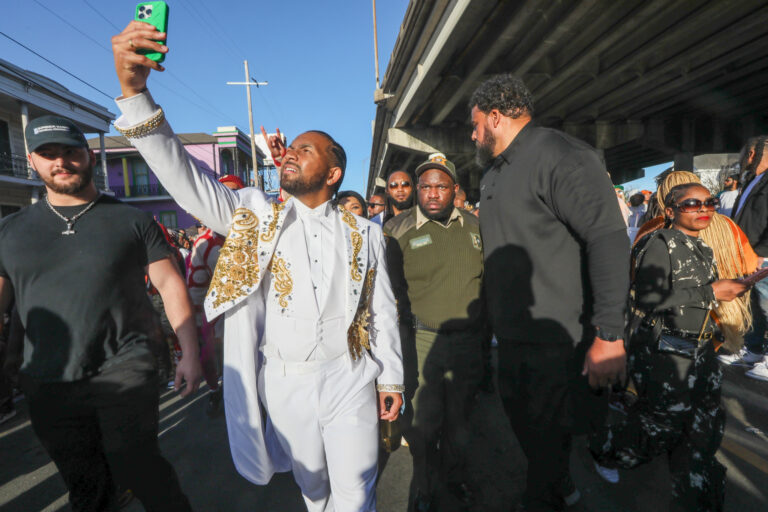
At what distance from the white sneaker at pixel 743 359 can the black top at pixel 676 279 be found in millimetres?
3654

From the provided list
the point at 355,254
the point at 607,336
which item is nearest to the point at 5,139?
the point at 355,254

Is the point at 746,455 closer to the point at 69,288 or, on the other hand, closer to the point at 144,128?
the point at 144,128

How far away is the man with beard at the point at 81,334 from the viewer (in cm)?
185

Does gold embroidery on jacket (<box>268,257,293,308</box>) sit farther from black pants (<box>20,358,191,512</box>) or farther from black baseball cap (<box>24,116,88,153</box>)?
black baseball cap (<box>24,116,88,153</box>)

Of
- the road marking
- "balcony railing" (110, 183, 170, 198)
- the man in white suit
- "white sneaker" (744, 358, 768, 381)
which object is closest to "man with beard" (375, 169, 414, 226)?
the man in white suit

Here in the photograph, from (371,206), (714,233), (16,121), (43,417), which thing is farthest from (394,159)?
(16,121)

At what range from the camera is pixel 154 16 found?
4.51 ft

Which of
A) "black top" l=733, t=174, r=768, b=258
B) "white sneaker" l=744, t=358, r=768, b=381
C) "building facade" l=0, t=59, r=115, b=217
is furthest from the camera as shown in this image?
"building facade" l=0, t=59, r=115, b=217

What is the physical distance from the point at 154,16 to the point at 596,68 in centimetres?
798

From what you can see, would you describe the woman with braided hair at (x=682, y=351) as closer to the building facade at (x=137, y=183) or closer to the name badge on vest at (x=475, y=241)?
the name badge on vest at (x=475, y=241)

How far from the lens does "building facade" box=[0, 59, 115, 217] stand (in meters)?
14.7

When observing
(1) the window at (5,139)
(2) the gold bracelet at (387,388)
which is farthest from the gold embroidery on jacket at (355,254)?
(1) the window at (5,139)

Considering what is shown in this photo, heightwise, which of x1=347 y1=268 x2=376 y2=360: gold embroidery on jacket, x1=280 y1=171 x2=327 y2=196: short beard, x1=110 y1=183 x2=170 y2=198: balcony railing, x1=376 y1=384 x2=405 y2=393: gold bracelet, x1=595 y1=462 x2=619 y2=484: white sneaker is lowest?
x1=595 y1=462 x2=619 y2=484: white sneaker

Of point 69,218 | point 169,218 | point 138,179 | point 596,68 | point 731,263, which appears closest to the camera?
point 69,218
